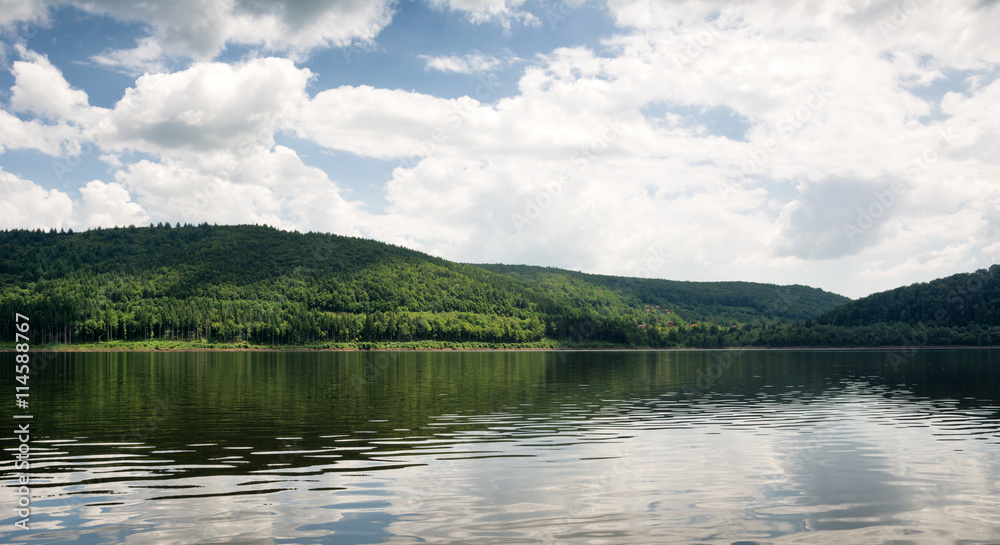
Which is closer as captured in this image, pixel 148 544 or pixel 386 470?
pixel 148 544

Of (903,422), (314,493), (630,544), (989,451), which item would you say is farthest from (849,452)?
(314,493)

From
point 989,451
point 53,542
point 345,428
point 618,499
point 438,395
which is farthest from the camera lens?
point 438,395

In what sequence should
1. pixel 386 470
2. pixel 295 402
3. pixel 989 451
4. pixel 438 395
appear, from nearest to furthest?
pixel 386 470 → pixel 989 451 → pixel 295 402 → pixel 438 395

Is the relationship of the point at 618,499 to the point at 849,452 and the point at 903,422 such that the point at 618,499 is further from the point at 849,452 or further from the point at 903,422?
the point at 903,422

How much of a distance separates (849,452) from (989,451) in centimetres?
600

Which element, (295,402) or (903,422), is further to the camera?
(295,402)

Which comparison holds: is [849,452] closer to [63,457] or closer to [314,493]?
[314,493]

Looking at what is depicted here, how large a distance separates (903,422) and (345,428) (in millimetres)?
32327

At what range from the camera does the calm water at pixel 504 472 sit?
1603 centimetres

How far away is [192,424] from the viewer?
34.2m

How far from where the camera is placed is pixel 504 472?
22.5 meters

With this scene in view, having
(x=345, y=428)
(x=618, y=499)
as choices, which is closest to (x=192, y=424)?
(x=345, y=428)

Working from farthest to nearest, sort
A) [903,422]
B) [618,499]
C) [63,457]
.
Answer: [903,422] → [63,457] → [618,499]

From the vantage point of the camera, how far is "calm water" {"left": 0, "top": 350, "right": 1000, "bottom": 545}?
52.6ft
